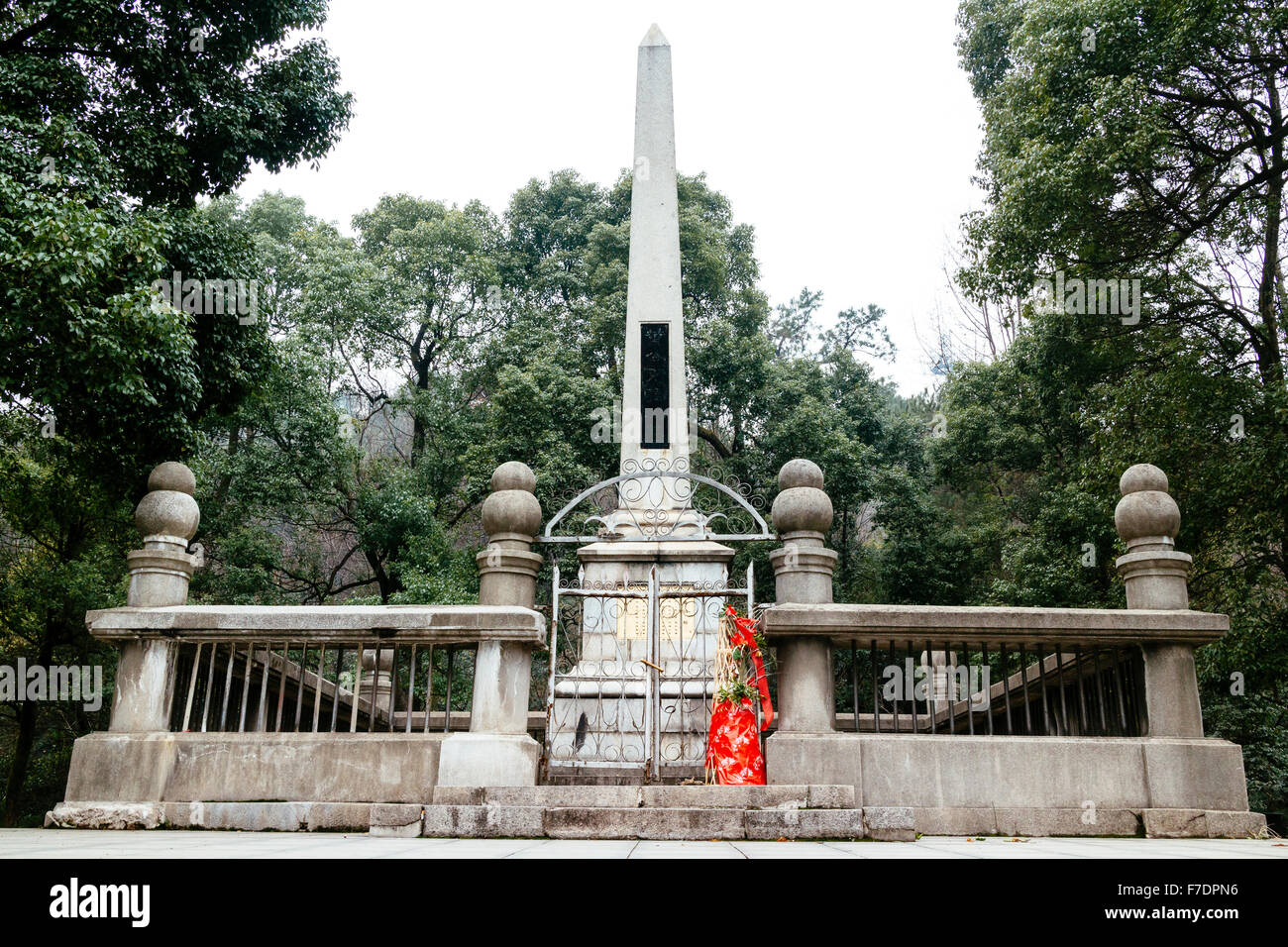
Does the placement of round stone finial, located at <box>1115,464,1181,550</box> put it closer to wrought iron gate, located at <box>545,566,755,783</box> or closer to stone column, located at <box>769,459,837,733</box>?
stone column, located at <box>769,459,837,733</box>

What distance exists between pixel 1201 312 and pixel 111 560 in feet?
57.4

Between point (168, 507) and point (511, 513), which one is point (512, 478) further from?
Answer: point (168, 507)

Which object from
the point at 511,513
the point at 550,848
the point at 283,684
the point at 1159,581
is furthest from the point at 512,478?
the point at 1159,581

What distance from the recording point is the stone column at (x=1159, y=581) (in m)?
6.53

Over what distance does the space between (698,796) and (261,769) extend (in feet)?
9.92

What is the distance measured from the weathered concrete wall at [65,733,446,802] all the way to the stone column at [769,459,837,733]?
2516mm

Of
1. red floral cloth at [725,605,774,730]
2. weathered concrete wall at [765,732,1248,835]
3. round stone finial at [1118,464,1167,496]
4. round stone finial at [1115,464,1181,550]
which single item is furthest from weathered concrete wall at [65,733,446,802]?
round stone finial at [1118,464,1167,496]

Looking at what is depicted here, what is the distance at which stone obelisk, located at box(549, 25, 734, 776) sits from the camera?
861 cm

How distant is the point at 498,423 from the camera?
20.2 meters

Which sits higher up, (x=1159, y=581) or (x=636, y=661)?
(x=1159, y=581)

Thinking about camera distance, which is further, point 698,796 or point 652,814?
point 698,796

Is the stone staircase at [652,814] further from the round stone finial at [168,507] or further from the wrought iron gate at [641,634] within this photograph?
the round stone finial at [168,507]

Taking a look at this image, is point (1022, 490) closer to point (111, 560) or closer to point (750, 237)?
point (750, 237)

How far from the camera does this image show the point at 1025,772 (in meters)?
6.34
